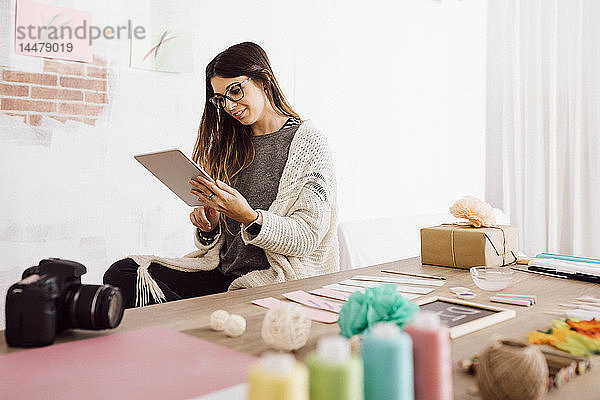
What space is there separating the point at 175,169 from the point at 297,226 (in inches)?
16.0

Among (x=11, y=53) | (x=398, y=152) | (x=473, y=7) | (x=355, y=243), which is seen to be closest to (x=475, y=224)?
(x=355, y=243)

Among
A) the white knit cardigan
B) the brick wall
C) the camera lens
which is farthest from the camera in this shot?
the brick wall

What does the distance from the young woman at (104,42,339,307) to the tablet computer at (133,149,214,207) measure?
0.15 ft

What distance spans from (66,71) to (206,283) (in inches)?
49.3

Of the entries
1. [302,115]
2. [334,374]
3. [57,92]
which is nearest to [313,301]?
[334,374]

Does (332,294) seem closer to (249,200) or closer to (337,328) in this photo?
→ (337,328)

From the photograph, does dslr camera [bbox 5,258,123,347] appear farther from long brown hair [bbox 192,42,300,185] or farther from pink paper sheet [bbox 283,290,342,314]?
long brown hair [bbox 192,42,300,185]

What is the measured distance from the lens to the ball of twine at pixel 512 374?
0.62m

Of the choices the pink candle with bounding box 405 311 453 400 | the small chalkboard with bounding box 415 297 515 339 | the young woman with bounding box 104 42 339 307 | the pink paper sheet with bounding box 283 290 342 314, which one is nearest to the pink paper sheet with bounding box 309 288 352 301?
the pink paper sheet with bounding box 283 290 342 314

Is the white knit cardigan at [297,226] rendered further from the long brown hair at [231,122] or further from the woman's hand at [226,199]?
the long brown hair at [231,122]

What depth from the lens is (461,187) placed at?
4074 mm

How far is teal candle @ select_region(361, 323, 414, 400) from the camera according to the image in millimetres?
514

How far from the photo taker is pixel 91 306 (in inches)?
34.4

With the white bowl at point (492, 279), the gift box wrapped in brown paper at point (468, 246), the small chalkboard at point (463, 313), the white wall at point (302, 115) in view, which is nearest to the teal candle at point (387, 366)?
the small chalkboard at point (463, 313)
